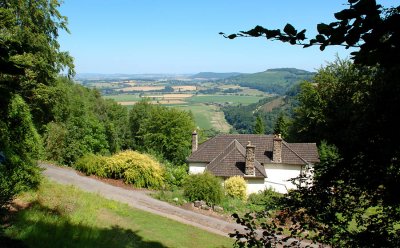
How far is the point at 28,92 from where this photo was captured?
22.6 m

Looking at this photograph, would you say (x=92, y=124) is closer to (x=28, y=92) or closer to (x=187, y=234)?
(x=28, y=92)

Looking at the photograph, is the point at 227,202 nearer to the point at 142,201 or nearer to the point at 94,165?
the point at 142,201

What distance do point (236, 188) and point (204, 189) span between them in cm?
302

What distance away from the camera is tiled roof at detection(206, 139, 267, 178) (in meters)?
23.3

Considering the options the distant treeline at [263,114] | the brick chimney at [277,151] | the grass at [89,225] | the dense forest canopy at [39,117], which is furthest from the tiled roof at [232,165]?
the distant treeline at [263,114]

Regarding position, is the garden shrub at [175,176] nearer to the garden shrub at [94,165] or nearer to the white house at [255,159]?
the white house at [255,159]

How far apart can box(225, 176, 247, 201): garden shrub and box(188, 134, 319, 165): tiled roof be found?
467cm

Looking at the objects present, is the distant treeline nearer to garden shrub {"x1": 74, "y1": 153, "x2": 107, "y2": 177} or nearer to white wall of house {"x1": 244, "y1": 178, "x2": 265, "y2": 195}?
white wall of house {"x1": 244, "y1": 178, "x2": 265, "y2": 195}

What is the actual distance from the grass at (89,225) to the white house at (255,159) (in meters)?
8.63

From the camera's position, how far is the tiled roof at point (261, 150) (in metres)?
25.8

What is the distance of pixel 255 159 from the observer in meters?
25.9

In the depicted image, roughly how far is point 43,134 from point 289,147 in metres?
17.6

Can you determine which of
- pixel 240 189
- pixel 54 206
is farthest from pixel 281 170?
pixel 54 206

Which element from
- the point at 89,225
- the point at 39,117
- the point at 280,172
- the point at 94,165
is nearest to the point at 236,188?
the point at 280,172
